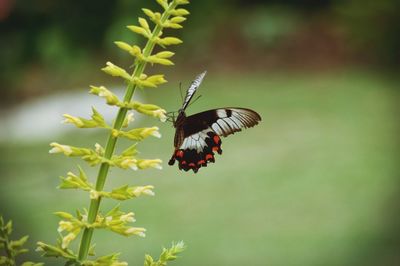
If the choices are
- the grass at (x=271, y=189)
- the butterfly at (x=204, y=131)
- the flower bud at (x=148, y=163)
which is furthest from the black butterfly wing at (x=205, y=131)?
the grass at (x=271, y=189)

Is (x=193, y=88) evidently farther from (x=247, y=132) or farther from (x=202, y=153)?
(x=247, y=132)

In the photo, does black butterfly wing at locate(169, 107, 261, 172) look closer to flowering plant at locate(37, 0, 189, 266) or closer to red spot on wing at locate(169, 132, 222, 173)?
red spot on wing at locate(169, 132, 222, 173)

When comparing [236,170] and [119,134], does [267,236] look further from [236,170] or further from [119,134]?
[119,134]

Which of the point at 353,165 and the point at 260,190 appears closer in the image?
the point at 260,190

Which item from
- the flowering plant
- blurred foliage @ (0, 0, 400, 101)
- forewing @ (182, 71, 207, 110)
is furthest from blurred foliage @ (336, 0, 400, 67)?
the flowering plant

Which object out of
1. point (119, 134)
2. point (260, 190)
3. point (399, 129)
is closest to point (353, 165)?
point (399, 129)

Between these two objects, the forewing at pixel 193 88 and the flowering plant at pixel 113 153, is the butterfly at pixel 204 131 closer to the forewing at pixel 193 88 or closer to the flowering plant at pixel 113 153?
the forewing at pixel 193 88

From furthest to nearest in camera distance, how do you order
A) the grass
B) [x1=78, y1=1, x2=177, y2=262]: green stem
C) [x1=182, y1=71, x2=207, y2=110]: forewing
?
1. the grass
2. [x1=182, y1=71, x2=207, y2=110]: forewing
3. [x1=78, y1=1, x2=177, y2=262]: green stem
